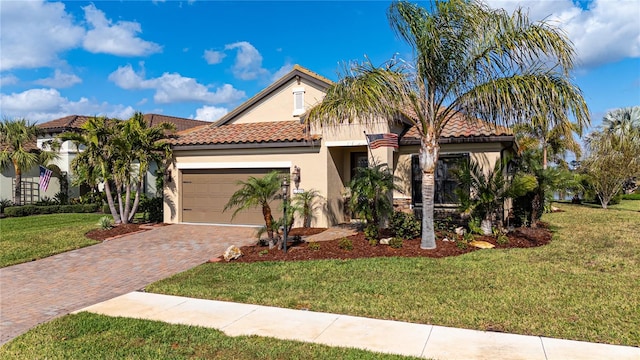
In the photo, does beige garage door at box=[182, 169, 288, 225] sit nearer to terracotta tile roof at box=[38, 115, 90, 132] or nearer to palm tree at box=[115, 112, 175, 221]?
palm tree at box=[115, 112, 175, 221]

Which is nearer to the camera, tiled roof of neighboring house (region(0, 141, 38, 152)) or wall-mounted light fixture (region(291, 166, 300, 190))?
wall-mounted light fixture (region(291, 166, 300, 190))

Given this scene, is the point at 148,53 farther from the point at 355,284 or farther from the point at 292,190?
the point at 355,284

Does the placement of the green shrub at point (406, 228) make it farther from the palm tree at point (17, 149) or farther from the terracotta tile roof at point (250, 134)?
the palm tree at point (17, 149)

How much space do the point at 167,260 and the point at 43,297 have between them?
310 cm

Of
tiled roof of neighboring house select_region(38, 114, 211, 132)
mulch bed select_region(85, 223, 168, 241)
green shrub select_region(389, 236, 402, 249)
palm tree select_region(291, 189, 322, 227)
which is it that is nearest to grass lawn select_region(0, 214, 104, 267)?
mulch bed select_region(85, 223, 168, 241)

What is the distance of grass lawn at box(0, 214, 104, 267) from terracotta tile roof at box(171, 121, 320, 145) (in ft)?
16.4

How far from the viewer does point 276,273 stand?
29.2 ft

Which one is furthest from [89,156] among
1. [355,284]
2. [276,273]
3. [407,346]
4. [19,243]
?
[407,346]

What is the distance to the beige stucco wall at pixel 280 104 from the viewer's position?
1825cm

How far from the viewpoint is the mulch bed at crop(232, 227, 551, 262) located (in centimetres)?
1025

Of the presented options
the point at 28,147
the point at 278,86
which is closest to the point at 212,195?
the point at 278,86

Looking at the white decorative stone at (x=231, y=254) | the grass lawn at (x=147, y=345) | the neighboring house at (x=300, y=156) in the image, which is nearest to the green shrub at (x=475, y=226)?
the neighboring house at (x=300, y=156)

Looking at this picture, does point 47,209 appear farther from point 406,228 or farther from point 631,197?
point 631,197

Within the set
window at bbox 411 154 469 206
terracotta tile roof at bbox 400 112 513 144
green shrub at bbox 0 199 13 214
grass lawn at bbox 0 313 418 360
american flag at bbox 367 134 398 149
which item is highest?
terracotta tile roof at bbox 400 112 513 144
